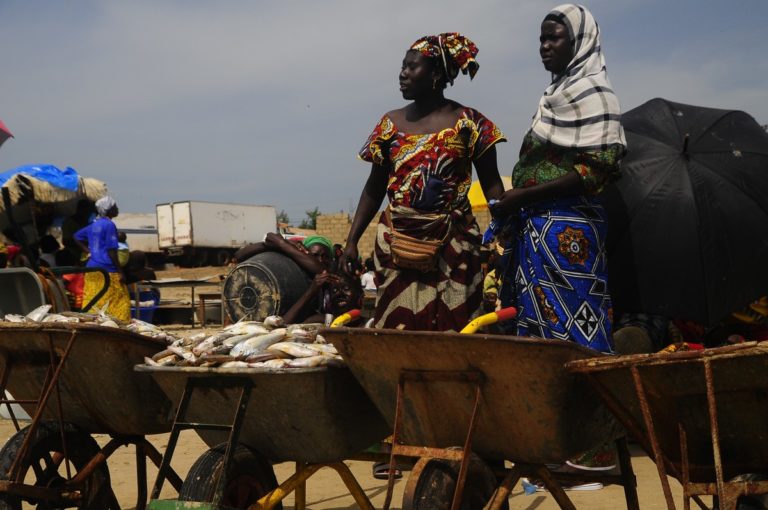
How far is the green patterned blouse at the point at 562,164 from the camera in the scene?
Answer: 3742mm

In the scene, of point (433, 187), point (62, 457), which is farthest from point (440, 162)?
point (62, 457)

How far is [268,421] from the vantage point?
10.2ft

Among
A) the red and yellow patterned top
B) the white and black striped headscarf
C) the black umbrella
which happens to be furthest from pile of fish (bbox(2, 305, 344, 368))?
the black umbrella

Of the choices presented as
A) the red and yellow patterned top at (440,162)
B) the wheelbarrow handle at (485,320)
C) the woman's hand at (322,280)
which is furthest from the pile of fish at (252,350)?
the woman's hand at (322,280)

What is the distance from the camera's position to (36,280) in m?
5.98

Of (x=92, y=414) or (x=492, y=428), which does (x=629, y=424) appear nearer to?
(x=492, y=428)

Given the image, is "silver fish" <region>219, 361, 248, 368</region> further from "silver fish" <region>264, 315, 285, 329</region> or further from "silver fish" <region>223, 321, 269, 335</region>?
"silver fish" <region>264, 315, 285, 329</region>

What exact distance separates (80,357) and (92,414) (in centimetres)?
29

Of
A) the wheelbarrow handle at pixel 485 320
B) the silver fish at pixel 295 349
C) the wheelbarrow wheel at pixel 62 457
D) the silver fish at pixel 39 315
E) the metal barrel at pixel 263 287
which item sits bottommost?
the wheelbarrow wheel at pixel 62 457

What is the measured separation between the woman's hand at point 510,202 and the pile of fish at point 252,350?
978 millimetres

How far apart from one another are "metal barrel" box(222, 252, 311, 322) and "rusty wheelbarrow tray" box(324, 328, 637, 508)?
3.08 metres

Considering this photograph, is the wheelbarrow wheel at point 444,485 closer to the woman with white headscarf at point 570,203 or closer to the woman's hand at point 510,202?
the woman with white headscarf at point 570,203

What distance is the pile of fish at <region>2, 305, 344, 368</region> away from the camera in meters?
3.03

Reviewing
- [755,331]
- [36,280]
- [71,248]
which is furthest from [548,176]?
[71,248]
